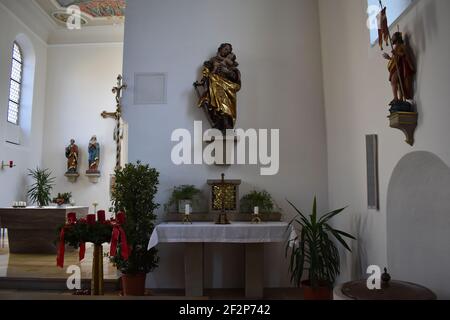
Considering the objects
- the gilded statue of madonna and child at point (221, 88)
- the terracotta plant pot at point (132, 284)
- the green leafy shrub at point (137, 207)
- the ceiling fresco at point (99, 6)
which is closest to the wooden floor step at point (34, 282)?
the terracotta plant pot at point (132, 284)

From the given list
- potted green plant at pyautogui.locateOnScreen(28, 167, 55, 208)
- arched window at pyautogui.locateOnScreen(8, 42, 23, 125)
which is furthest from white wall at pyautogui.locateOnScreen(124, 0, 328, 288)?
arched window at pyautogui.locateOnScreen(8, 42, 23, 125)

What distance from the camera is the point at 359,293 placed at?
2574 mm

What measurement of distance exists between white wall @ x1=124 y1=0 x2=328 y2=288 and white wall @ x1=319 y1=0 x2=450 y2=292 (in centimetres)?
27

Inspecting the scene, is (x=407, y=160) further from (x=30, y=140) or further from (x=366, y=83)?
(x=30, y=140)

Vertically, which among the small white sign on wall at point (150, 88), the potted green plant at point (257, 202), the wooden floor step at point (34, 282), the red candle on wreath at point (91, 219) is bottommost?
the wooden floor step at point (34, 282)

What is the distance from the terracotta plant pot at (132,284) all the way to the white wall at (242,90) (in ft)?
2.29

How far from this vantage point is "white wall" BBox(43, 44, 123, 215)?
35.5 ft

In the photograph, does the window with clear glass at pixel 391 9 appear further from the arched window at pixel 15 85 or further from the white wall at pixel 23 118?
the arched window at pixel 15 85

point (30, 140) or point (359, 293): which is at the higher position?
point (30, 140)

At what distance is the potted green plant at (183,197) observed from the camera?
5.08m

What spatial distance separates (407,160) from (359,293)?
4.15 feet

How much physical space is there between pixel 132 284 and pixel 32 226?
3.31 m

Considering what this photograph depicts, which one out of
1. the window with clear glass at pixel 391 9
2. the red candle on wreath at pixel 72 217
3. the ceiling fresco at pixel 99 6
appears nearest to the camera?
the red candle on wreath at pixel 72 217

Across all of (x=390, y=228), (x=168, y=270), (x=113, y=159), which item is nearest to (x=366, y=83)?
(x=390, y=228)
